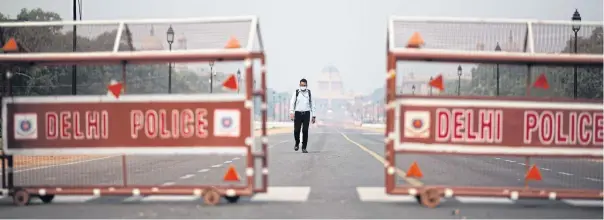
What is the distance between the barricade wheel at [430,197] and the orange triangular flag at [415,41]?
184cm

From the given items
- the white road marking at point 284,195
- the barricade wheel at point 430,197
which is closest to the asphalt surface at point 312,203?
the white road marking at point 284,195

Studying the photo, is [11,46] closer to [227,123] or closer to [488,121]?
[227,123]

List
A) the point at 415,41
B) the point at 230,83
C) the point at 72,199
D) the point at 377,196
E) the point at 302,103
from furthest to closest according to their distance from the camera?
1. the point at 302,103
2. the point at 377,196
3. the point at 72,199
4. the point at 230,83
5. the point at 415,41

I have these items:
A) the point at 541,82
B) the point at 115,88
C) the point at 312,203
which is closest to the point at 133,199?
the point at 115,88

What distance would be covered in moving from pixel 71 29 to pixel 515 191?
20.8 feet

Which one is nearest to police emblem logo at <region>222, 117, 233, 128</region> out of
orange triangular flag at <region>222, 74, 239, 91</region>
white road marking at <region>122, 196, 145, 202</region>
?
orange triangular flag at <region>222, 74, 239, 91</region>

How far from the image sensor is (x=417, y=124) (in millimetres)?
10148

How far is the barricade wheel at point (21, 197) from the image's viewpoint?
34.8 ft

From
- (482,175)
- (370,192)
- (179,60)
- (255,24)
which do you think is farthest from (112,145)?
(482,175)

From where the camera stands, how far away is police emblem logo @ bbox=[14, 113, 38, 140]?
1060 centimetres

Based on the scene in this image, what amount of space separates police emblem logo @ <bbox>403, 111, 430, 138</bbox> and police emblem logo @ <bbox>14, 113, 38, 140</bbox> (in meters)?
4.80

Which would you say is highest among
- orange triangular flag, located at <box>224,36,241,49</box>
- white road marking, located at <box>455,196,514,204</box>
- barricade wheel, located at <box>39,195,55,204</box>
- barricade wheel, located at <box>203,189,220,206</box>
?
orange triangular flag, located at <box>224,36,241,49</box>

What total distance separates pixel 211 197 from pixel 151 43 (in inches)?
91.4

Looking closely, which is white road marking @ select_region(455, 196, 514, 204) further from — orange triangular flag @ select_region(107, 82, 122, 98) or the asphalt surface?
orange triangular flag @ select_region(107, 82, 122, 98)
